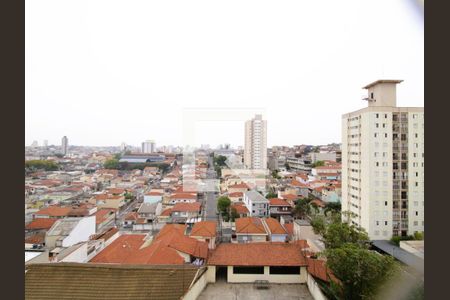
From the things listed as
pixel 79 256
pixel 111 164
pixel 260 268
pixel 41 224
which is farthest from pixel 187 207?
pixel 111 164

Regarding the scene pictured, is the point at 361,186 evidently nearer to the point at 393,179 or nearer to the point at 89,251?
the point at 393,179

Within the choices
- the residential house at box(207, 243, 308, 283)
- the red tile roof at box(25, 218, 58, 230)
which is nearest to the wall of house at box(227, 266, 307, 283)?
the residential house at box(207, 243, 308, 283)

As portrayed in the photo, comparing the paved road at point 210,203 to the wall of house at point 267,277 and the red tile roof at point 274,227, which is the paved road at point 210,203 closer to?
the red tile roof at point 274,227

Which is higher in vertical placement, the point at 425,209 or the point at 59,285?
the point at 425,209

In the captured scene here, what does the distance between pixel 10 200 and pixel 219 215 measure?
23.1 ft

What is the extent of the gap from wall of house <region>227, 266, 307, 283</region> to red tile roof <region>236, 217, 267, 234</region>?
2.35m

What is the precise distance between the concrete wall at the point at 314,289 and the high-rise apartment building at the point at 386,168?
12.4ft

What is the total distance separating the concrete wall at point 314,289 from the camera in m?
2.26

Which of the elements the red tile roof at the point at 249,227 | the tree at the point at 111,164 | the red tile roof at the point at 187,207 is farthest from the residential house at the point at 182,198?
the tree at the point at 111,164

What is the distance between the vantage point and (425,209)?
56 centimetres

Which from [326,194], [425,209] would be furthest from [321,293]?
[326,194]

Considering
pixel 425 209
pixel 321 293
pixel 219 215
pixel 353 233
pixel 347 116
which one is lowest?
pixel 219 215

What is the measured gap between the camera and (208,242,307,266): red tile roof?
9.12 ft

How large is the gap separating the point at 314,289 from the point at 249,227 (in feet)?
9.26
